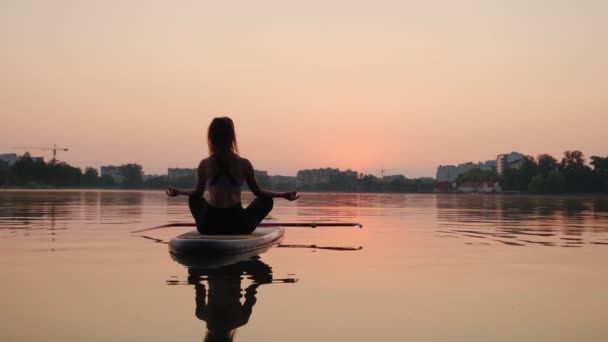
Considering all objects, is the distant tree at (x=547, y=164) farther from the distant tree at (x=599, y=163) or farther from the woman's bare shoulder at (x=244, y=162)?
the woman's bare shoulder at (x=244, y=162)

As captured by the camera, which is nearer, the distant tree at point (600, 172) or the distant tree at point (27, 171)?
the distant tree at point (600, 172)

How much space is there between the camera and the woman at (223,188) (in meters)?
11.0

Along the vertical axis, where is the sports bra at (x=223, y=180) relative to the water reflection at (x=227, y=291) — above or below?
above

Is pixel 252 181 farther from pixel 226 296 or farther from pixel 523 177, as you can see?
pixel 523 177

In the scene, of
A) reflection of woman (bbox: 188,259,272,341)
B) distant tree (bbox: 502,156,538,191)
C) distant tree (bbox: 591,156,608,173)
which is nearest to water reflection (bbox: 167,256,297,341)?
reflection of woman (bbox: 188,259,272,341)

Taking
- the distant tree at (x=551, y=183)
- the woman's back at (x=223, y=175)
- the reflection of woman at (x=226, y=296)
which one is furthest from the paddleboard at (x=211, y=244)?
the distant tree at (x=551, y=183)

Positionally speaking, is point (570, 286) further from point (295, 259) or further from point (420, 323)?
point (295, 259)

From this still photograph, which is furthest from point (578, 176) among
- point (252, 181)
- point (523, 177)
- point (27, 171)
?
point (252, 181)

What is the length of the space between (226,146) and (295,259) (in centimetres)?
234

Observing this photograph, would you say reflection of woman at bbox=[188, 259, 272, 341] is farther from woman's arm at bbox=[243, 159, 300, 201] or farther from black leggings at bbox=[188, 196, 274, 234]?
woman's arm at bbox=[243, 159, 300, 201]

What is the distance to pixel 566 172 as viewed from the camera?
175250mm

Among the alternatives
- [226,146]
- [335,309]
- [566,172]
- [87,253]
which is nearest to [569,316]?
[335,309]

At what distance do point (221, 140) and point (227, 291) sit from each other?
13.1ft

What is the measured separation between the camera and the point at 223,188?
1130 cm
